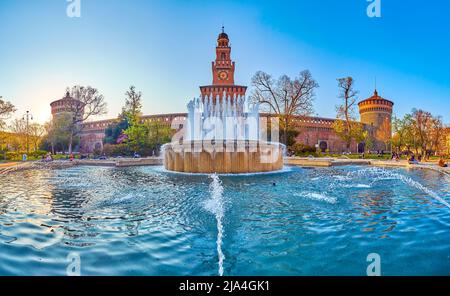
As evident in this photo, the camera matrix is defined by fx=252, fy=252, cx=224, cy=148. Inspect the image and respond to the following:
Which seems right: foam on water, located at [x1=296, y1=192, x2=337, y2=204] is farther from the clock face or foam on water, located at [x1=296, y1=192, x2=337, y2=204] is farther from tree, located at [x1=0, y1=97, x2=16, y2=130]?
the clock face

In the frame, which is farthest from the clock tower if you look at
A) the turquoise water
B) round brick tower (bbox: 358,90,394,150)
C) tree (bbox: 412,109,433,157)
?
the turquoise water

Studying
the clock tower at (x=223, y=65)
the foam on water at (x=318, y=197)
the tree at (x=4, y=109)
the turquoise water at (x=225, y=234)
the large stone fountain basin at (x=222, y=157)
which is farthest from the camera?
the clock tower at (x=223, y=65)

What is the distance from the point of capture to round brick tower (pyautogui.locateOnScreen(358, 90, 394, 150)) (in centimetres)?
5294

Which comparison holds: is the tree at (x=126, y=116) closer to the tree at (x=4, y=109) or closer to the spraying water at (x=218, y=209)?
the tree at (x=4, y=109)

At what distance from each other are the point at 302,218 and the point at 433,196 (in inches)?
190

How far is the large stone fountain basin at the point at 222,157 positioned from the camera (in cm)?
1309

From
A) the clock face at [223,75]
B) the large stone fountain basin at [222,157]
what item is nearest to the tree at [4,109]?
the large stone fountain basin at [222,157]

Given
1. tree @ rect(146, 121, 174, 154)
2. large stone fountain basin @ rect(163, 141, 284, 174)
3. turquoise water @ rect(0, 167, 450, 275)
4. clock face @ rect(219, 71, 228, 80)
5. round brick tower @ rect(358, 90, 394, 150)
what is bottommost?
turquoise water @ rect(0, 167, 450, 275)

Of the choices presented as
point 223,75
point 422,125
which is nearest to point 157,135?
point 223,75

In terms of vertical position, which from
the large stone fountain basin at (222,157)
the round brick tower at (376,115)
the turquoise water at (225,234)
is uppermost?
the round brick tower at (376,115)

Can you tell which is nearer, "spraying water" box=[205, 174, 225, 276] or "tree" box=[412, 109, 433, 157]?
"spraying water" box=[205, 174, 225, 276]

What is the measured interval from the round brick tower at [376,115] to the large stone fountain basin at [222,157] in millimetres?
48257

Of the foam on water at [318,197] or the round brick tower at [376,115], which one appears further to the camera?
the round brick tower at [376,115]
